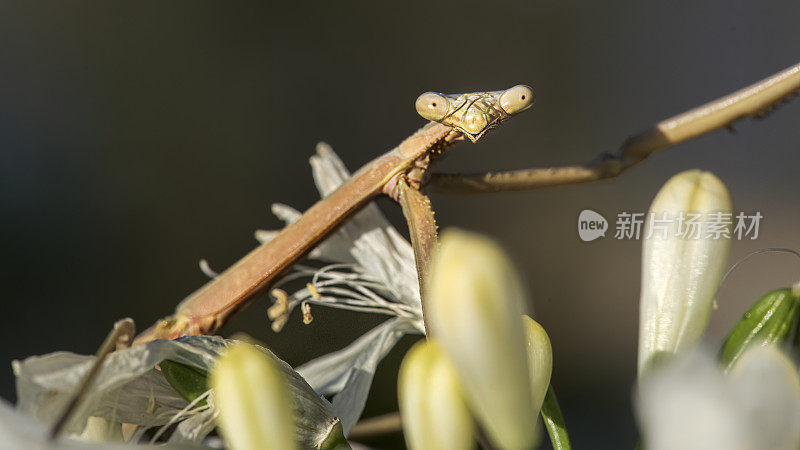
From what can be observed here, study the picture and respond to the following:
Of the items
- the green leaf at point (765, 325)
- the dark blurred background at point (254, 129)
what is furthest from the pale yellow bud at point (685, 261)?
the dark blurred background at point (254, 129)

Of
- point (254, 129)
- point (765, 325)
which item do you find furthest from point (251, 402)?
point (254, 129)

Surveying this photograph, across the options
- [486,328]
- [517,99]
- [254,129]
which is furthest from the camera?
[254,129]

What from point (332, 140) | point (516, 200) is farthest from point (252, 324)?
point (516, 200)

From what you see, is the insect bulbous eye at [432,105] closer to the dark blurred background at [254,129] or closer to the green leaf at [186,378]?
the green leaf at [186,378]

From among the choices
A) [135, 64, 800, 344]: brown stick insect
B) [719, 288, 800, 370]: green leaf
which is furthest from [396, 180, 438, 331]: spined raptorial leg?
[719, 288, 800, 370]: green leaf

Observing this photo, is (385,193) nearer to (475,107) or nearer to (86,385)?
(475,107)
